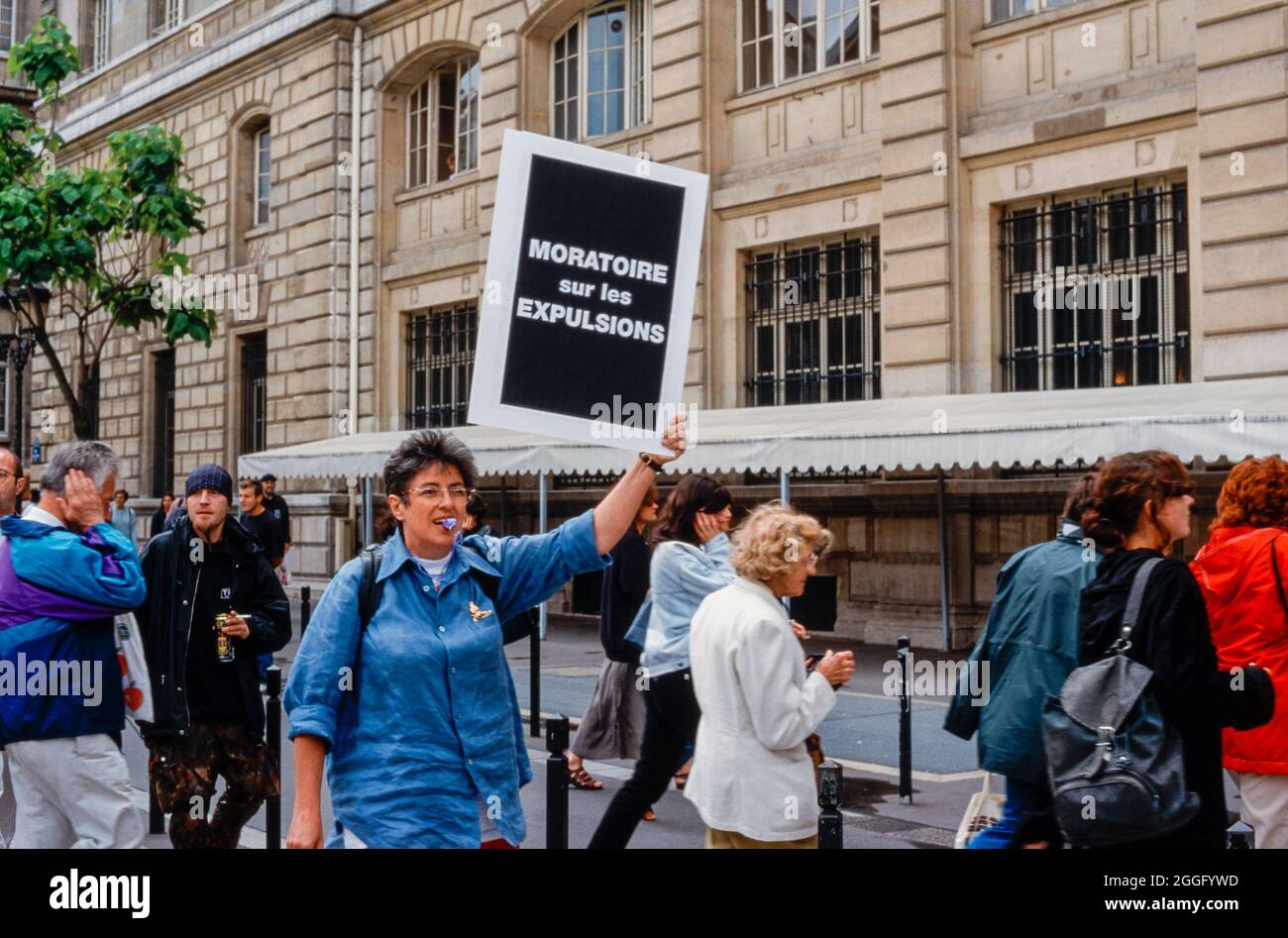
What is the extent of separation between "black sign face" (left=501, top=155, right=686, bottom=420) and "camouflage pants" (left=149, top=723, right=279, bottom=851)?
8.06 ft

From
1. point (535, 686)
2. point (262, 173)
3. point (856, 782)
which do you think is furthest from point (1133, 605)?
point (262, 173)

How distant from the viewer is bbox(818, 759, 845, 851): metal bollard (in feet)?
14.5

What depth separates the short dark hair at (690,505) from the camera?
21.4 feet

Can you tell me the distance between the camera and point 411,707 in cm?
375

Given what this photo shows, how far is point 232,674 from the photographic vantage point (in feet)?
19.9

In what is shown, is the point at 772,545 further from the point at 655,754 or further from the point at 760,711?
the point at 655,754

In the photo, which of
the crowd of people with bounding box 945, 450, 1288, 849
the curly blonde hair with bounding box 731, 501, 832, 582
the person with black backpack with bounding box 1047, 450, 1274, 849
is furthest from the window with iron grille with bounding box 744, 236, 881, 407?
the person with black backpack with bounding box 1047, 450, 1274, 849

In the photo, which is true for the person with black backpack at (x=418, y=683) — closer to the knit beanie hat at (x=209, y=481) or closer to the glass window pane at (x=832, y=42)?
the knit beanie hat at (x=209, y=481)

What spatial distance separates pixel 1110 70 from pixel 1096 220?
4.68 ft

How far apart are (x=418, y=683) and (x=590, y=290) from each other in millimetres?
1376

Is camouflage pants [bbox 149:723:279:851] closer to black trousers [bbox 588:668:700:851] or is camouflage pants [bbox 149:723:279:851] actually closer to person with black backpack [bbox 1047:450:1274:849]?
black trousers [bbox 588:668:700:851]

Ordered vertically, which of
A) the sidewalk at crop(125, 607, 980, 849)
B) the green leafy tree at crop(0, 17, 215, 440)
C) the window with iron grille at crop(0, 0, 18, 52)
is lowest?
the sidewalk at crop(125, 607, 980, 849)

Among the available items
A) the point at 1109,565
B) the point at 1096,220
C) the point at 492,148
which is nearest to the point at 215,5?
the point at 492,148
